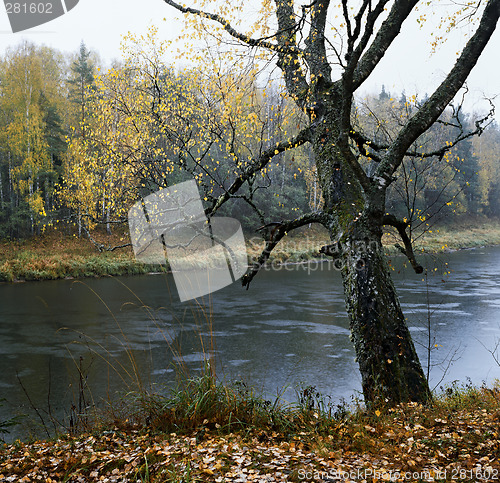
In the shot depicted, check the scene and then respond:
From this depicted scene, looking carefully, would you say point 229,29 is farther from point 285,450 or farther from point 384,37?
point 285,450

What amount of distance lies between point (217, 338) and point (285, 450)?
7959 mm

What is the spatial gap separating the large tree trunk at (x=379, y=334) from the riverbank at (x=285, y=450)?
249mm

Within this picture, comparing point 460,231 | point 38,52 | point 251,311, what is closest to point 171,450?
point 251,311

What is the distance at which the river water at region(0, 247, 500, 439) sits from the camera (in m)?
8.11

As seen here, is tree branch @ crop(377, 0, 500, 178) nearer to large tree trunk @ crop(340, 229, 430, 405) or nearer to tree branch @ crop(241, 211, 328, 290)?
tree branch @ crop(241, 211, 328, 290)

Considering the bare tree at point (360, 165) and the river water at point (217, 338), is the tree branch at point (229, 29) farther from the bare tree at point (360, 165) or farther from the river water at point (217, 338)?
the river water at point (217, 338)

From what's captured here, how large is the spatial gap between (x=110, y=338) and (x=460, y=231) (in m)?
44.0

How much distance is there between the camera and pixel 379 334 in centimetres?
456

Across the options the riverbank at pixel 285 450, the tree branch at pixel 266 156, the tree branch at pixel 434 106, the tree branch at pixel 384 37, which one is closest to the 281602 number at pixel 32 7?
the tree branch at pixel 266 156

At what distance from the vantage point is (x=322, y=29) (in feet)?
17.7

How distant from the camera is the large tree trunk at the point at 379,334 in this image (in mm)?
4500

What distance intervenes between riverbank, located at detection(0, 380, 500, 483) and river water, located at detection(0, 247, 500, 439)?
0.67m

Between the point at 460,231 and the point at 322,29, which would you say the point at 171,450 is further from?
the point at 460,231

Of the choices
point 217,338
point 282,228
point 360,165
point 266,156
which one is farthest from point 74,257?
point 360,165
